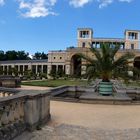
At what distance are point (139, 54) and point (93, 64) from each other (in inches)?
2548

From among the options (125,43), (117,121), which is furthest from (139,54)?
(117,121)

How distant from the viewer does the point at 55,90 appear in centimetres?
2081

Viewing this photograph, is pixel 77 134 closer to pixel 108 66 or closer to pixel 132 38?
pixel 108 66

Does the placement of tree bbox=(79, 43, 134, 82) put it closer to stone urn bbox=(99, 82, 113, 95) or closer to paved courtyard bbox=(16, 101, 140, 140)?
stone urn bbox=(99, 82, 113, 95)

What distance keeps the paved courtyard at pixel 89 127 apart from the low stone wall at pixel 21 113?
0.23 meters

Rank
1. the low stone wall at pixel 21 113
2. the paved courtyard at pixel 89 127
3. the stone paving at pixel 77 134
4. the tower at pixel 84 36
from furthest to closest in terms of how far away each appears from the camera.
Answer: the tower at pixel 84 36 < the paved courtyard at pixel 89 127 < the stone paving at pixel 77 134 < the low stone wall at pixel 21 113

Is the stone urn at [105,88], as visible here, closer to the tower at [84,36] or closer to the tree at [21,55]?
the tower at [84,36]

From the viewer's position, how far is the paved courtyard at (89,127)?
806 centimetres

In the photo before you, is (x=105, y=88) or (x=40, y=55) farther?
(x=40, y=55)

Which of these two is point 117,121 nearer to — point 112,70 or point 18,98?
point 18,98

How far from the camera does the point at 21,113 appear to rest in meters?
8.03

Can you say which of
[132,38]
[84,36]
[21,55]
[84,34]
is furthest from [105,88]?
[21,55]

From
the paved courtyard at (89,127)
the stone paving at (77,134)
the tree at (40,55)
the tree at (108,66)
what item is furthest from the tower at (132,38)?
the stone paving at (77,134)

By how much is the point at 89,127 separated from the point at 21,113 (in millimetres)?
2270
